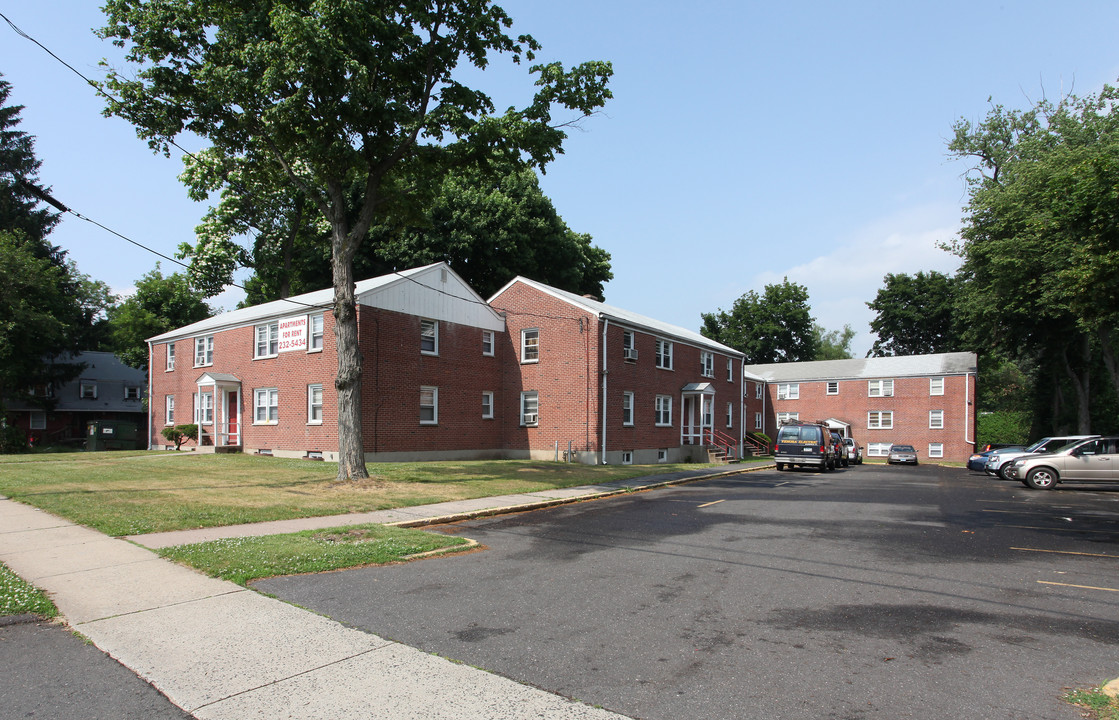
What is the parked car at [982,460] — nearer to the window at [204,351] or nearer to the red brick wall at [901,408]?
the red brick wall at [901,408]

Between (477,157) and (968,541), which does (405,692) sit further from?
(477,157)

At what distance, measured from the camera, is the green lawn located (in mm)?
11430

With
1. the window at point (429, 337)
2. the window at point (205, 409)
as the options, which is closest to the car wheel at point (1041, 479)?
the window at point (429, 337)

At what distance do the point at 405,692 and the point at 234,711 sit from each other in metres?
1.07

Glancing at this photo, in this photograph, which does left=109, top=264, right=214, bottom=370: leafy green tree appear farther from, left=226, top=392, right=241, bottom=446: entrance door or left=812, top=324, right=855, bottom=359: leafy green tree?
left=812, top=324, right=855, bottom=359: leafy green tree

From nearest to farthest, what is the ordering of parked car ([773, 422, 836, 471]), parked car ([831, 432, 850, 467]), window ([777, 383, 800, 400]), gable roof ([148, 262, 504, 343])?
gable roof ([148, 262, 504, 343]), parked car ([773, 422, 836, 471]), parked car ([831, 432, 850, 467]), window ([777, 383, 800, 400])

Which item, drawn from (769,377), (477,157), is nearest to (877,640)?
(477,157)

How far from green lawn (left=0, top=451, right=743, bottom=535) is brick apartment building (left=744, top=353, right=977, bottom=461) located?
28.8 metres

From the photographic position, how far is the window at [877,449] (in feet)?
160

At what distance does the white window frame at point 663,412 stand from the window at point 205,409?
2136 centimetres

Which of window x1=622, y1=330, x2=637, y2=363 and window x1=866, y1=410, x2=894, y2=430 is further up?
window x1=622, y1=330, x2=637, y2=363

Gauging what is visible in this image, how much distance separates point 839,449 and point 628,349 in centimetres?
1372

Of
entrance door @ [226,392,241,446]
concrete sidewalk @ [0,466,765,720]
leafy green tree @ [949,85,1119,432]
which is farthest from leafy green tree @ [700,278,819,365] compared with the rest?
concrete sidewalk @ [0,466,765,720]

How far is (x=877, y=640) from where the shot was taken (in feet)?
18.3
